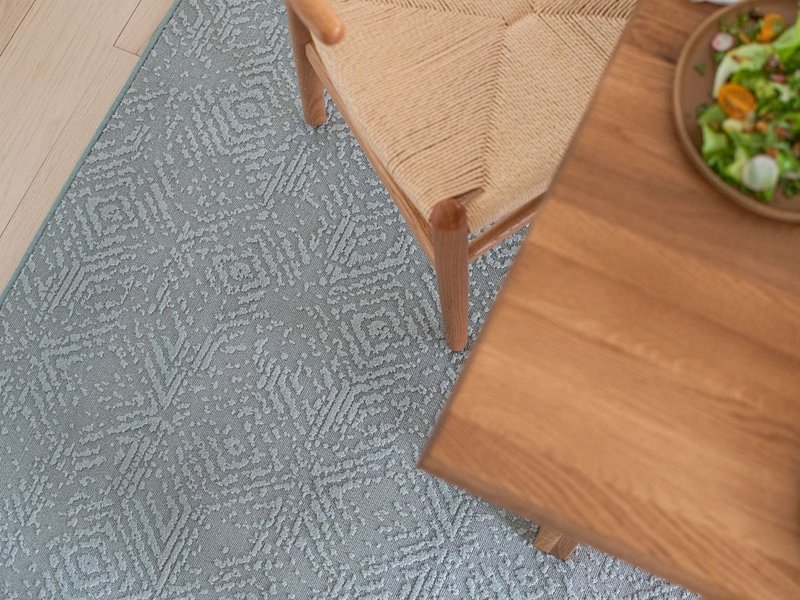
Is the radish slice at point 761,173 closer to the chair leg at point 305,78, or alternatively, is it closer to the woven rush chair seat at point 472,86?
the woven rush chair seat at point 472,86

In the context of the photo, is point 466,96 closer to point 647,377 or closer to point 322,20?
point 322,20

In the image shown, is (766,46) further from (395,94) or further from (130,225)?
(130,225)

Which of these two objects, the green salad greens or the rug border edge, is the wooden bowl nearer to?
the green salad greens

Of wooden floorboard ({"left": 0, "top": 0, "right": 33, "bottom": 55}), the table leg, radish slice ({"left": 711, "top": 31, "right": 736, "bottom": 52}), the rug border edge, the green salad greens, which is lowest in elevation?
the table leg

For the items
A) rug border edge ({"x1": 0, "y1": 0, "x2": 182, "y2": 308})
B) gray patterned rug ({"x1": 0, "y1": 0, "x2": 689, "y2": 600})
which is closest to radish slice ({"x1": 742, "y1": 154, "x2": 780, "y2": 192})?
gray patterned rug ({"x1": 0, "y1": 0, "x2": 689, "y2": 600})

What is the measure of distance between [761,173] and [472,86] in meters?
0.43

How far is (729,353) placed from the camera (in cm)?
64

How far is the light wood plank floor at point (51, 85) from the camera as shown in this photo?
57.7 inches

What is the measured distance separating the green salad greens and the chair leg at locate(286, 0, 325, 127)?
0.57 m

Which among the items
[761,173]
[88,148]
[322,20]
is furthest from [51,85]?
[761,173]

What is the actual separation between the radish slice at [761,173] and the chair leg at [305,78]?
617mm

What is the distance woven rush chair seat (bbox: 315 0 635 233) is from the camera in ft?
Answer: 3.07

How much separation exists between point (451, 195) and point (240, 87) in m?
0.72

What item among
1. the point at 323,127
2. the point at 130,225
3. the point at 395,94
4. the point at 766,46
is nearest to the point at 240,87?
the point at 323,127
